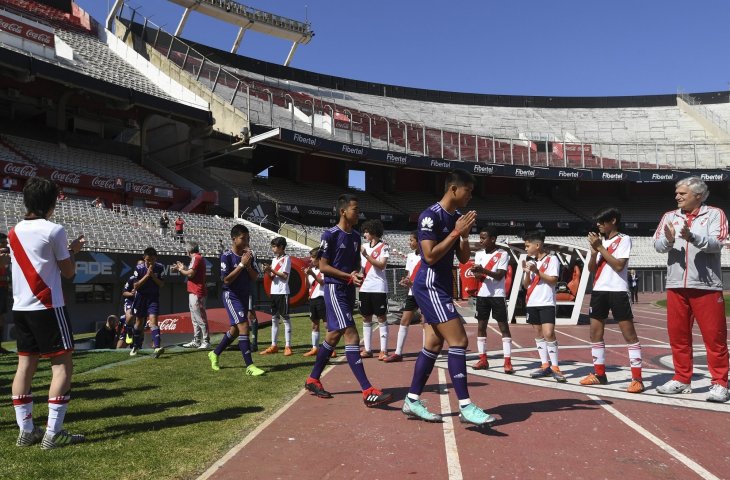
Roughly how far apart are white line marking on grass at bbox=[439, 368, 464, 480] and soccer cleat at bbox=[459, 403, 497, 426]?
0.18 meters

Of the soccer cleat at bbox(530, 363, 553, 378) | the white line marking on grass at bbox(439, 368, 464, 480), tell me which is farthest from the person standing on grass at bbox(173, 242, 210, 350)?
the soccer cleat at bbox(530, 363, 553, 378)

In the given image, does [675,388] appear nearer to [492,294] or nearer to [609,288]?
[609,288]

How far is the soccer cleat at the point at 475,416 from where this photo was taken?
162 inches

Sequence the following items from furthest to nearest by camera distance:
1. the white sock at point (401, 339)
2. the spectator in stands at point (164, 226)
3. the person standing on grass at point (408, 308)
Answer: the spectator in stands at point (164, 226) → the white sock at point (401, 339) → the person standing on grass at point (408, 308)

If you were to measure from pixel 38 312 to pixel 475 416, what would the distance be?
356 centimetres

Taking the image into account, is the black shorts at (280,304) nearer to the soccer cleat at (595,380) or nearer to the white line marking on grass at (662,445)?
the soccer cleat at (595,380)

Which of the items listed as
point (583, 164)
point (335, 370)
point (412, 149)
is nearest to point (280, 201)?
point (412, 149)

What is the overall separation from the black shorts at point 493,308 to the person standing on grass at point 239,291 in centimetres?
322

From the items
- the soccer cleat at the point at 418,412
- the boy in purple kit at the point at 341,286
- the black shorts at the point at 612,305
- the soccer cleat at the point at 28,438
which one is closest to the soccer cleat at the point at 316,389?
the boy in purple kit at the point at 341,286

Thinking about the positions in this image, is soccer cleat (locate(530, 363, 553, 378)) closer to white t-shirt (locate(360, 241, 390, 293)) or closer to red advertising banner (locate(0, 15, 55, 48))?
white t-shirt (locate(360, 241, 390, 293))

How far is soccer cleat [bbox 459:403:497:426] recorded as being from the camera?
4.11 metres

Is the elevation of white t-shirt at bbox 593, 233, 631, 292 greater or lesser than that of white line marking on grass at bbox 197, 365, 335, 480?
greater

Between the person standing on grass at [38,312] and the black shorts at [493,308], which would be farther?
the black shorts at [493,308]

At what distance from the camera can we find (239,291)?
7230 mm
